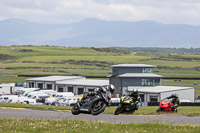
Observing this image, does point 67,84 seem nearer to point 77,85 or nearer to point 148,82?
point 77,85

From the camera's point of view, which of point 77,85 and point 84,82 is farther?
point 84,82

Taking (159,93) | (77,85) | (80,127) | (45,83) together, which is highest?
(80,127)

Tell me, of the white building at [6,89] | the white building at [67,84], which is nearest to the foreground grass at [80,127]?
the white building at [67,84]

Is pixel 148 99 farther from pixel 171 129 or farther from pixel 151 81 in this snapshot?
pixel 171 129

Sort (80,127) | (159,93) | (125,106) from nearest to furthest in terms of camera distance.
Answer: (80,127) → (125,106) → (159,93)

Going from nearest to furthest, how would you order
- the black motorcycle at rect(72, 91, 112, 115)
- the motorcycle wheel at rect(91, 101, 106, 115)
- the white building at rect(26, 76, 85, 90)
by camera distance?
the black motorcycle at rect(72, 91, 112, 115) < the motorcycle wheel at rect(91, 101, 106, 115) < the white building at rect(26, 76, 85, 90)

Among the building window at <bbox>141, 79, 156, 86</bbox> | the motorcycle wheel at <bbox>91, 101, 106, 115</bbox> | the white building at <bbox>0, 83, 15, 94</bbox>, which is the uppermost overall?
the motorcycle wheel at <bbox>91, 101, 106, 115</bbox>

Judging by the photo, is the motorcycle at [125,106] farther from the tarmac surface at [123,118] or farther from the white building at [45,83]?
the white building at [45,83]

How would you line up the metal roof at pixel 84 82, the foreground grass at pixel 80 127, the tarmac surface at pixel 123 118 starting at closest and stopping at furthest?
the foreground grass at pixel 80 127
the tarmac surface at pixel 123 118
the metal roof at pixel 84 82

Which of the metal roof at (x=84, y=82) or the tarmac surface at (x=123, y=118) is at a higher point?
the tarmac surface at (x=123, y=118)

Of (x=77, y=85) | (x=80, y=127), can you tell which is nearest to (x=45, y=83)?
(x=77, y=85)

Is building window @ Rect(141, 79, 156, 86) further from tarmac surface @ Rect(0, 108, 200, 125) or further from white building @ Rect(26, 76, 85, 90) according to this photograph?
tarmac surface @ Rect(0, 108, 200, 125)

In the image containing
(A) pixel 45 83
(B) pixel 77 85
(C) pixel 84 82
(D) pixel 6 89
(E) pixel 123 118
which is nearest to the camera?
(E) pixel 123 118

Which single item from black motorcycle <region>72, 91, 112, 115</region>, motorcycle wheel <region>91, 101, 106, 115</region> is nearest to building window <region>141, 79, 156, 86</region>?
black motorcycle <region>72, 91, 112, 115</region>
